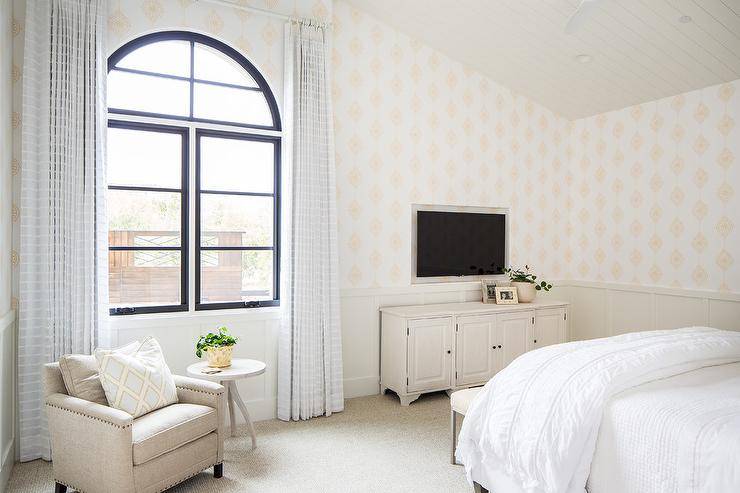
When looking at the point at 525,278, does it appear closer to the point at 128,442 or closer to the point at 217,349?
the point at 217,349

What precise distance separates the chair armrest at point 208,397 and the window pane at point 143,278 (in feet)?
3.28

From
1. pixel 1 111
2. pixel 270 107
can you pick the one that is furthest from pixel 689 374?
pixel 1 111

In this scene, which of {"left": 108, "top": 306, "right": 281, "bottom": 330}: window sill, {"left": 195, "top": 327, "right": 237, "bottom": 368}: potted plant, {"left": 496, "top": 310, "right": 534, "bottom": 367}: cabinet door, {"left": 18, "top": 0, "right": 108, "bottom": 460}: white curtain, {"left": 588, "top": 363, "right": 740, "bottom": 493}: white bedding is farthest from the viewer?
{"left": 496, "top": 310, "right": 534, "bottom": 367}: cabinet door

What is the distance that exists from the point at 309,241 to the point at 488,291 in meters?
2.00

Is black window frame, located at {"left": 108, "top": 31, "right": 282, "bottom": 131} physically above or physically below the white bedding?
above

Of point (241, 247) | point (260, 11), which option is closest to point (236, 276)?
point (241, 247)

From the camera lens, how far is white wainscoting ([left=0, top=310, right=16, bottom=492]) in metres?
2.89

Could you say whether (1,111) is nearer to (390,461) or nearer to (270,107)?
(270,107)

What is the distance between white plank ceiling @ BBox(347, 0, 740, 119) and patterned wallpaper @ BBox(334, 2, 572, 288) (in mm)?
227

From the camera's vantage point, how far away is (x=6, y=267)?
3.13 m

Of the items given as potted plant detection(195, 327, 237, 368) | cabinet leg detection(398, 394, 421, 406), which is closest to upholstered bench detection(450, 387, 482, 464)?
cabinet leg detection(398, 394, 421, 406)

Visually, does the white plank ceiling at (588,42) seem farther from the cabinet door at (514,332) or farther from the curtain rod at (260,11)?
the cabinet door at (514,332)

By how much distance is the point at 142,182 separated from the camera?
386cm

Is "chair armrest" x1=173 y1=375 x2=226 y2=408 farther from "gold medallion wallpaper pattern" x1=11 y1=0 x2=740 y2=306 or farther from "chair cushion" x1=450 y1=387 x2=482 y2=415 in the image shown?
"gold medallion wallpaper pattern" x1=11 y1=0 x2=740 y2=306
